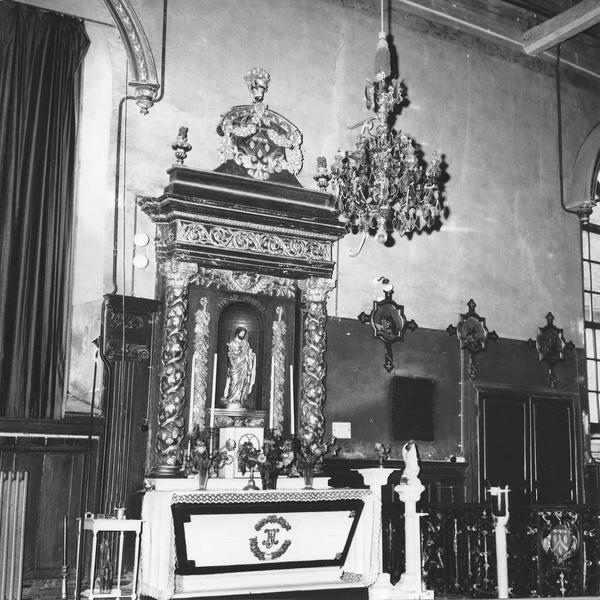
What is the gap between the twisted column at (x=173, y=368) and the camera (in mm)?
7473

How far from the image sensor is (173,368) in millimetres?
7578

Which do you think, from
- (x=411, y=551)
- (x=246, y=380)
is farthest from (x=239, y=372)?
(x=411, y=551)

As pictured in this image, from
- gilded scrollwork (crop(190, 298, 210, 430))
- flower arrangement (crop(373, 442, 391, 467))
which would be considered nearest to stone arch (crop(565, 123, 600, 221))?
flower arrangement (crop(373, 442, 391, 467))

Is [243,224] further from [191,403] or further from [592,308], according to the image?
[592,308]

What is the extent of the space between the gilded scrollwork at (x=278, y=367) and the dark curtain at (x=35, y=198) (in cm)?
197

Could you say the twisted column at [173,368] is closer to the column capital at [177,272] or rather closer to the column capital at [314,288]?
the column capital at [177,272]

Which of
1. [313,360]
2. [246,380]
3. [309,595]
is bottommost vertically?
[309,595]

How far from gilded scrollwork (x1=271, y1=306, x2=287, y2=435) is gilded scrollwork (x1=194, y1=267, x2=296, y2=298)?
19 cm

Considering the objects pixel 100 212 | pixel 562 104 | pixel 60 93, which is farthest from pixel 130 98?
pixel 562 104

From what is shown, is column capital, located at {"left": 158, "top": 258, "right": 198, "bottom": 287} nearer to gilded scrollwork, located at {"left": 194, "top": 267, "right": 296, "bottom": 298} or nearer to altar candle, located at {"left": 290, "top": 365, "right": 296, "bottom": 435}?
gilded scrollwork, located at {"left": 194, "top": 267, "right": 296, "bottom": 298}

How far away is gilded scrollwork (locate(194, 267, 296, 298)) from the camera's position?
316 inches

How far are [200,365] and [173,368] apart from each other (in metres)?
0.29

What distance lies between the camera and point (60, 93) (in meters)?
7.77

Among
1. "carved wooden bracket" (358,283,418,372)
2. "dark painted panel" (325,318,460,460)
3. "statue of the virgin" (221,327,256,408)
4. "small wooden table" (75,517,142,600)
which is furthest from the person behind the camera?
"carved wooden bracket" (358,283,418,372)
